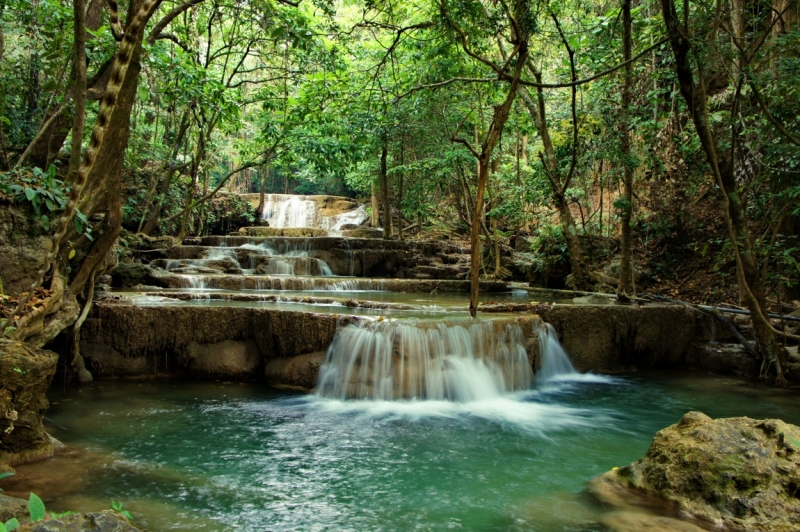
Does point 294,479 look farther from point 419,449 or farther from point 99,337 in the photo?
point 99,337

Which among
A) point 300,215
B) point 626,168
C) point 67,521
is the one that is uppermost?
point 300,215

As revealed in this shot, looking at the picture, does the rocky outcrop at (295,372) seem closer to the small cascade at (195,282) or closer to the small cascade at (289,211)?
the small cascade at (195,282)

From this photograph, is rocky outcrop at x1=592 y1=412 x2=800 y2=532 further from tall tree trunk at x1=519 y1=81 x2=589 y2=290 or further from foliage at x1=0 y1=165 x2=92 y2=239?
tall tree trunk at x1=519 y1=81 x2=589 y2=290

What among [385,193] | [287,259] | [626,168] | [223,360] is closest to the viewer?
[223,360]

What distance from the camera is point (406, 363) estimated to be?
6.64m

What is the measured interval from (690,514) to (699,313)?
250 inches

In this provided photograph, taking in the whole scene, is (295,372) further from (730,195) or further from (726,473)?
(730,195)

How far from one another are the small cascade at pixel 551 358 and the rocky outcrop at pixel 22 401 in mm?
5989

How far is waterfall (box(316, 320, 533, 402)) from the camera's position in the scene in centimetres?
663

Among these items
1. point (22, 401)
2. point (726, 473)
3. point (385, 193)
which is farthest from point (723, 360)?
point (385, 193)

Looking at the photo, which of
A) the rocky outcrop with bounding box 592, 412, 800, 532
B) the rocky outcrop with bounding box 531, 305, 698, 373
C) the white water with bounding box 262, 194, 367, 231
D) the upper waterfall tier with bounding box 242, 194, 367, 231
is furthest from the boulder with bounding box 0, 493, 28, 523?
the white water with bounding box 262, 194, 367, 231

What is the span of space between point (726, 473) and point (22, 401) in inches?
198

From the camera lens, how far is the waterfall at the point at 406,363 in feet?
21.7

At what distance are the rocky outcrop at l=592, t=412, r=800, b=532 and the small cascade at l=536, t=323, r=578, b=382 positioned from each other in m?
3.89
